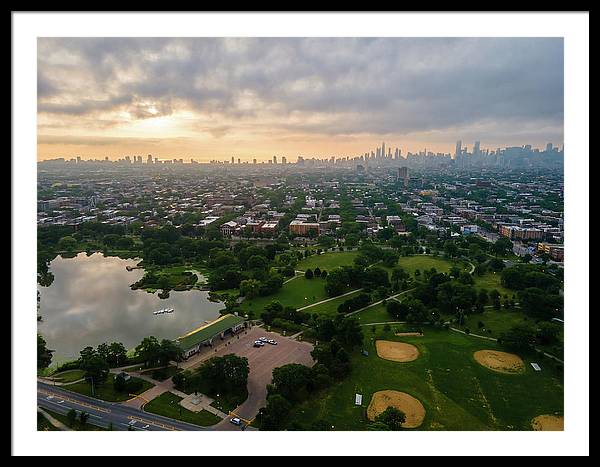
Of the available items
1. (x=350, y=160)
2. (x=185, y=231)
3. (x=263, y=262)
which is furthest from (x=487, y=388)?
(x=350, y=160)

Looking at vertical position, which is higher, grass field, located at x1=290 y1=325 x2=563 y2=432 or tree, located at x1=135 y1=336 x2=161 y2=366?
tree, located at x1=135 y1=336 x2=161 y2=366

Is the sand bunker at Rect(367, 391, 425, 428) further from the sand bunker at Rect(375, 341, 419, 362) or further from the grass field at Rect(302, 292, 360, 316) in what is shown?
the grass field at Rect(302, 292, 360, 316)

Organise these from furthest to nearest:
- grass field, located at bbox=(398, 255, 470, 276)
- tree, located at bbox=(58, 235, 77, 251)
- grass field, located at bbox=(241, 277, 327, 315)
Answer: tree, located at bbox=(58, 235, 77, 251)
grass field, located at bbox=(398, 255, 470, 276)
grass field, located at bbox=(241, 277, 327, 315)

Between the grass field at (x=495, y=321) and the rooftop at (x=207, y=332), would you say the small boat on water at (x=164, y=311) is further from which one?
the grass field at (x=495, y=321)

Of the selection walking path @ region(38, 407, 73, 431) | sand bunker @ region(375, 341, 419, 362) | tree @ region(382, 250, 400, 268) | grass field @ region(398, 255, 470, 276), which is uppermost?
tree @ region(382, 250, 400, 268)

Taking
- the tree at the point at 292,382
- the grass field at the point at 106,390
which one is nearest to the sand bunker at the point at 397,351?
the tree at the point at 292,382

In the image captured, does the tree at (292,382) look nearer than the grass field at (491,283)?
Yes

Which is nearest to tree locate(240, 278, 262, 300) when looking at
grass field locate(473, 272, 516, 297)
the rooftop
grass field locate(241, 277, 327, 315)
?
grass field locate(241, 277, 327, 315)

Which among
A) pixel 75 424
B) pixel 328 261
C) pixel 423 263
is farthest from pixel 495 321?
pixel 75 424
